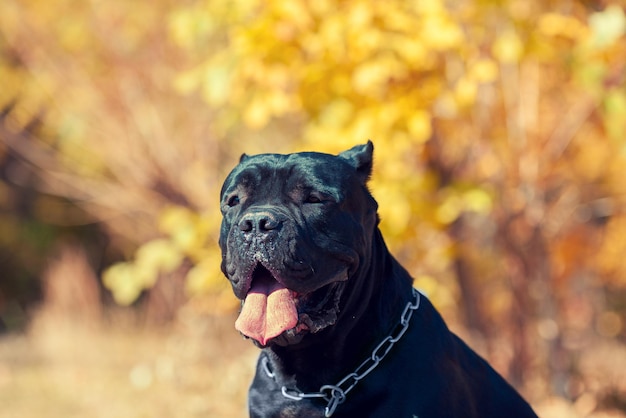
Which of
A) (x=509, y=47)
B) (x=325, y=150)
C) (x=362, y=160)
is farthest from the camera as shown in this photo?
(x=325, y=150)

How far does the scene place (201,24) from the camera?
17.1ft

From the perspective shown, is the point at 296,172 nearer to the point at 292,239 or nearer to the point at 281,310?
the point at 292,239

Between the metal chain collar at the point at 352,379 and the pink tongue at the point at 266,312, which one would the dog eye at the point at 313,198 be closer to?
the pink tongue at the point at 266,312

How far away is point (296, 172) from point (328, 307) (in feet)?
1.40

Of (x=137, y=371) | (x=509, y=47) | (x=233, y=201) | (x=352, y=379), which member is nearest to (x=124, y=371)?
(x=137, y=371)

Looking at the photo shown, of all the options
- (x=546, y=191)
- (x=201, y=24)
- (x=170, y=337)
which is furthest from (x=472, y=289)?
(x=170, y=337)

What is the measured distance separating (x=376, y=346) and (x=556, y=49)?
333cm

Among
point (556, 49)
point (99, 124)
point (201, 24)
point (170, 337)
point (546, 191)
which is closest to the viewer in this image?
point (201, 24)

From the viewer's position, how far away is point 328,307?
9.14 feet

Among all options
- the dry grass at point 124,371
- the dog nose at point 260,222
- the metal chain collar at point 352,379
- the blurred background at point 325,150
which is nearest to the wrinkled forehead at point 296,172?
the dog nose at point 260,222

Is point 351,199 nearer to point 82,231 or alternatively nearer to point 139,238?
point 139,238

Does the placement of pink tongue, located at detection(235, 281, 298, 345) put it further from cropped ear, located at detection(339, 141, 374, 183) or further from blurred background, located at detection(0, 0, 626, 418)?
blurred background, located at detection(0, 0, 626, 418)

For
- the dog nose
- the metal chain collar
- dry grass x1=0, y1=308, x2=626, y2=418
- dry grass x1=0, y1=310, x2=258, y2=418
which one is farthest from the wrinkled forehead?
dry grass x1=0, y1=310, x2=258, y2=418

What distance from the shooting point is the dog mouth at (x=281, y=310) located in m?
2.67
